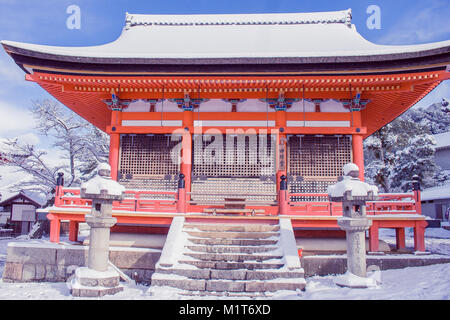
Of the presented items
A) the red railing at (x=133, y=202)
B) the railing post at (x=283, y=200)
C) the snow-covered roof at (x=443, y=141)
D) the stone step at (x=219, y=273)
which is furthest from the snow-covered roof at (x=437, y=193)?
the stone step at (x=219, y=273)

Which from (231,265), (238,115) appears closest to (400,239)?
(231,265)

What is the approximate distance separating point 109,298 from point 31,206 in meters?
23.2

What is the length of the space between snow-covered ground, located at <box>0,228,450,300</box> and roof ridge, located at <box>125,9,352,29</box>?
41.0 feet

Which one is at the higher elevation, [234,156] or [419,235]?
[234,156]

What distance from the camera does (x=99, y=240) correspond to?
7449 millimetres

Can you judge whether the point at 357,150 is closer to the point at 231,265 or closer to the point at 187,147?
the point at 187,147

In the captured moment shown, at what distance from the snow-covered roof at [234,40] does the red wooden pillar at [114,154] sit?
9.88 feet

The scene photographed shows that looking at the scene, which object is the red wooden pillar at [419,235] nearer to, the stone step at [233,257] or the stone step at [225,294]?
the stone step at [233,257]

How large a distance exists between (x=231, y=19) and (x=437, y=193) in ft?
78.8

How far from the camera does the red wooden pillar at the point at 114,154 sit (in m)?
11.8

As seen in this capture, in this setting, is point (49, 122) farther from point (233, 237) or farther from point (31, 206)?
point (233, 237)

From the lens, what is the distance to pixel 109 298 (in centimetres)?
693
